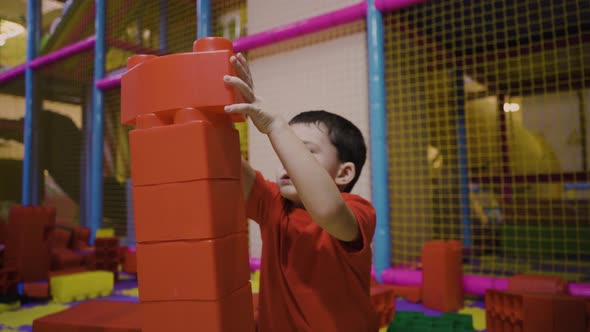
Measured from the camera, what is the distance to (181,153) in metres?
0.55

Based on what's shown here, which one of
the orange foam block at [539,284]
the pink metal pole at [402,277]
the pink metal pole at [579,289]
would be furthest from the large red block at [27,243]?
the pink metal pole at [579,289]

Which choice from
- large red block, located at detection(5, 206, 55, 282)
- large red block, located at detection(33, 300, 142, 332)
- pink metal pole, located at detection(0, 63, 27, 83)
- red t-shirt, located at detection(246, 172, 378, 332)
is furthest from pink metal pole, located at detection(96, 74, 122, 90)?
red t-shirt, located at detection(246, 172, 378, 332)

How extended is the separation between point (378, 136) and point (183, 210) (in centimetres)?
138

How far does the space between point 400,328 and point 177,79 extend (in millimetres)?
741

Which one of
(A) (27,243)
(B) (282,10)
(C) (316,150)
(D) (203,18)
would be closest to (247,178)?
(C) (316,150)

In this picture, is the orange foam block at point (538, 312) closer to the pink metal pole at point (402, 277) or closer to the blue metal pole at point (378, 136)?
the pink metal pole at point (402, 277)

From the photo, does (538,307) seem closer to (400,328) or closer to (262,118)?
(400,328)

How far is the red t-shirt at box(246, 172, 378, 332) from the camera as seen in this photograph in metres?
0.78

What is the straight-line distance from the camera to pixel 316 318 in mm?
785

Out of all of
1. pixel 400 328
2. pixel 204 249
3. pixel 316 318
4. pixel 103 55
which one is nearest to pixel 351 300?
pixel 316 318

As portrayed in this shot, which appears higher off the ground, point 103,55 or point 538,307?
point 103,55

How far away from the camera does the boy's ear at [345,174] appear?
855 millimetres

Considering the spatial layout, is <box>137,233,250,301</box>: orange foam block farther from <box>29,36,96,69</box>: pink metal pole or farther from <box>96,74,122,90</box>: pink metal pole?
<box>29,36,96,69</box>: pink metal pole

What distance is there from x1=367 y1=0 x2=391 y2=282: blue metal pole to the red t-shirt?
0.94m
